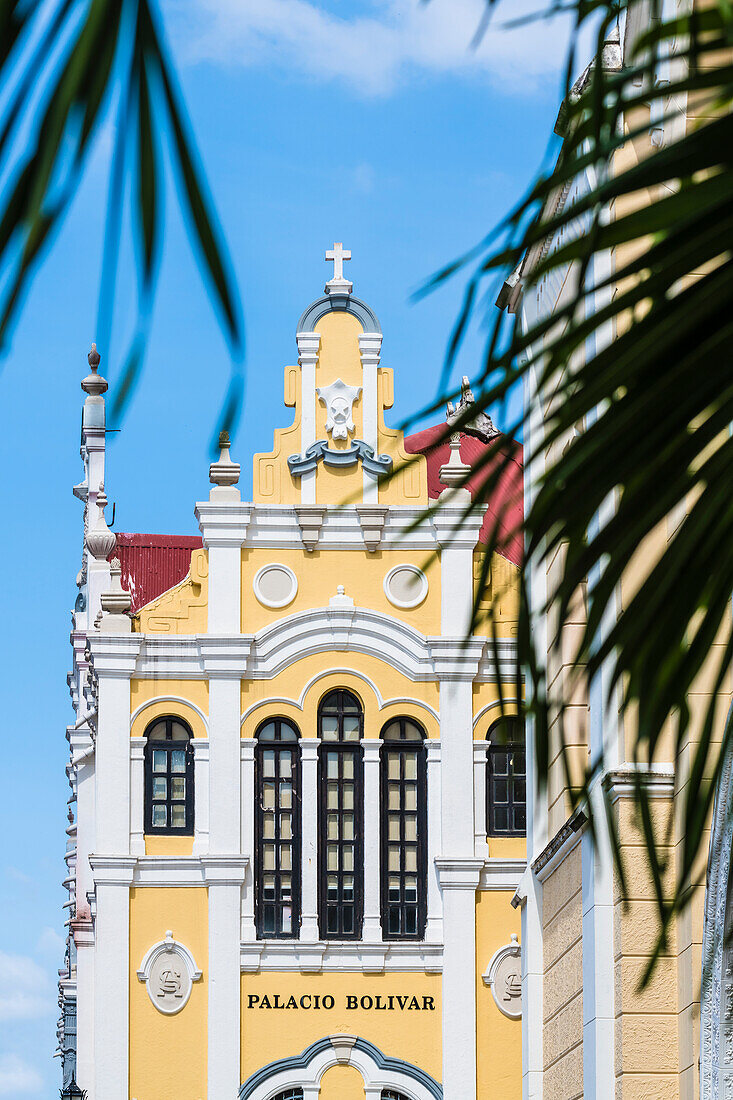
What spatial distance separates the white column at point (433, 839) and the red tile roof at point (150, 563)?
490 cm

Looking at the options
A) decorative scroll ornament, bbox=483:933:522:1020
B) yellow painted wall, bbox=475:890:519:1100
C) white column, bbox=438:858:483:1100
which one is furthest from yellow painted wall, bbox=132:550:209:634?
decorative scroll ornament, bbox=483:933:522:1020

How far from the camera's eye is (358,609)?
22953 mm

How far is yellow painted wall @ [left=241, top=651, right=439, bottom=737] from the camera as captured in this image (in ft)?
73.9

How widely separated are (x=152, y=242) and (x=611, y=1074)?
10350mm

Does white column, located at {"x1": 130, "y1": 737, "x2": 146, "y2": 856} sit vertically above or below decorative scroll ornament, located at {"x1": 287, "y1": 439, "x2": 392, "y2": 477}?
below

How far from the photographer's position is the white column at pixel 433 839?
879 inches

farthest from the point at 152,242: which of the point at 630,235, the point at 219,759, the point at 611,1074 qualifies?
the point at 219,759

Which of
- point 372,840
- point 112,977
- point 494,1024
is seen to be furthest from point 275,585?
point 494,1024

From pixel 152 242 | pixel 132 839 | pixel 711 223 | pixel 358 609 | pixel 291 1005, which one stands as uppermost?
pixel 358 609

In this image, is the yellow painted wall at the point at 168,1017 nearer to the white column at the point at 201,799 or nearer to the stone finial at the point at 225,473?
the white column at the point at 201,799

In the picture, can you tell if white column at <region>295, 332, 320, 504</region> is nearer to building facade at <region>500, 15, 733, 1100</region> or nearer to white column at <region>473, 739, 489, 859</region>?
white column at <region>473, 739, 489, 859</region>

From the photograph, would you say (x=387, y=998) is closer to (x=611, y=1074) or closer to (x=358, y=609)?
(x=358, y=609)

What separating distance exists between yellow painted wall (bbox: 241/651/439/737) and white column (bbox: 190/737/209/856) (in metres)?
0.55

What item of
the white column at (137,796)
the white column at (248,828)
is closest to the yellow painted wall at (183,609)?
the white column at (137,796)
